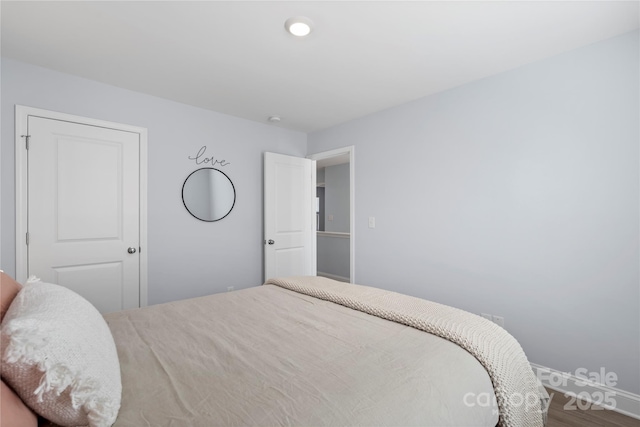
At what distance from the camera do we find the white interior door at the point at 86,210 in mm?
2367

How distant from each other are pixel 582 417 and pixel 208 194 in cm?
353

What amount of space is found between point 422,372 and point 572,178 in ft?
6.30

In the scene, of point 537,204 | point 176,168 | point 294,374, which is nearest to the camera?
point 294,374

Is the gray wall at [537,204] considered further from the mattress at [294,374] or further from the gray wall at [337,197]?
the gray wall at [337,197]

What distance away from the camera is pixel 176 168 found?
308 centimetres

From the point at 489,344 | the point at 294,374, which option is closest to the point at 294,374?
the point at 294,374

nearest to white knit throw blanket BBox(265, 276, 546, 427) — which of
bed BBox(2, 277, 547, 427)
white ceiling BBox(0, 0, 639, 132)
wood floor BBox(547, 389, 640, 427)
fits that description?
bed BBox(2, 277, 547, 427)

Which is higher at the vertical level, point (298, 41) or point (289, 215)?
point (298, 41)

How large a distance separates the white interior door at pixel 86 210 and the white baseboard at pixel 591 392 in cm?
349

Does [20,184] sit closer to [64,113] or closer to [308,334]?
[64,113]

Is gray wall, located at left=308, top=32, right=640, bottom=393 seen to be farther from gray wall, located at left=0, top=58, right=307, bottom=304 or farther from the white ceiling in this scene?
gray wall, located at left=0, top=58, right=307, bottom=304

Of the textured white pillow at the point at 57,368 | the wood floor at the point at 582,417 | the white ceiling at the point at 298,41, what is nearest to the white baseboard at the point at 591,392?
the wood floor at the point at 582,417

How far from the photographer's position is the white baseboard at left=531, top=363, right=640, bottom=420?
73.0 inches

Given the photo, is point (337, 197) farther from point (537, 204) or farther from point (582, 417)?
point (582, 417)
